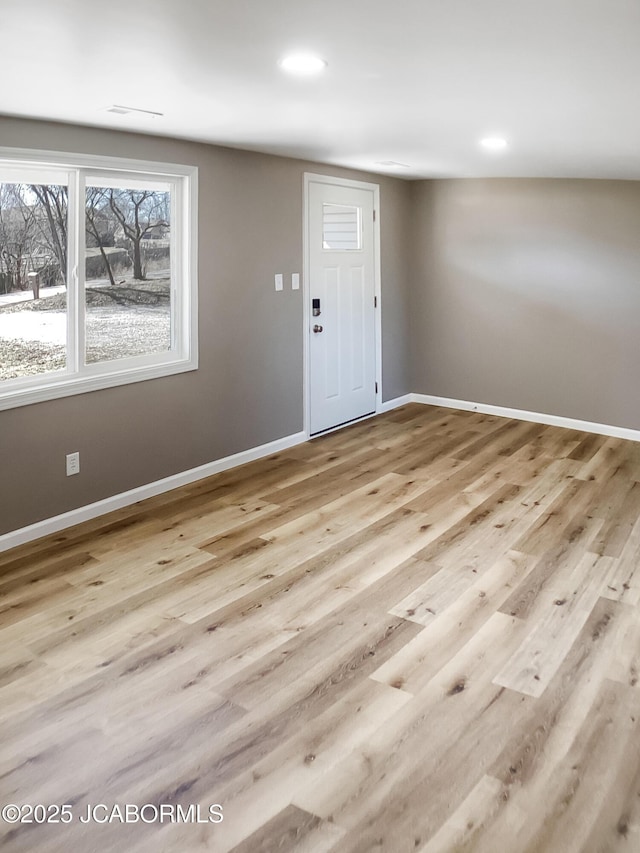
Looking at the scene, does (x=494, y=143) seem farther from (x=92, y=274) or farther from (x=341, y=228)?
(x=92, y=274)

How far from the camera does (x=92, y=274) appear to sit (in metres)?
4.04

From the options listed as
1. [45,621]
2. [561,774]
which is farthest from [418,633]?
[45,621]

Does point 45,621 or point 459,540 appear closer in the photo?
point 45,621

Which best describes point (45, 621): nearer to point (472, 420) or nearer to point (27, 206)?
point (27, 206)

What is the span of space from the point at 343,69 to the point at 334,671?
6.98 feet

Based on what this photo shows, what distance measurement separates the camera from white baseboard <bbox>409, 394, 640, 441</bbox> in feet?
19.2

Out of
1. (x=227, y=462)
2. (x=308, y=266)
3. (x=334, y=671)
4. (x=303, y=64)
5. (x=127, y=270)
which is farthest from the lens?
(x=308, y=266)

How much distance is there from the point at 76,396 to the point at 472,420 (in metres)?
3.60

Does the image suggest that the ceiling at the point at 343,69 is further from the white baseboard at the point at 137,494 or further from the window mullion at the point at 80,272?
the white baseboard at the point at 137,494

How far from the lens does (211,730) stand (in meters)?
2.33

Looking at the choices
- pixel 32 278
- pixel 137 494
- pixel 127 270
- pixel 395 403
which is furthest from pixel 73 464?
pixel 395 403

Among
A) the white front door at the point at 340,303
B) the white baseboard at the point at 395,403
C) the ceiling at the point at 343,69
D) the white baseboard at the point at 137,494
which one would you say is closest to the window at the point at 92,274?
the ceiling at the point at 343,69

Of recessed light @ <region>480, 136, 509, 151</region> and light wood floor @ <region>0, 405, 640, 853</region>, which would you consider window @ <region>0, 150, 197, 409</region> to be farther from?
recessed light @ <region>480, 136, 509, 151</region>

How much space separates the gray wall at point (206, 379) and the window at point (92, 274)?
90mm
